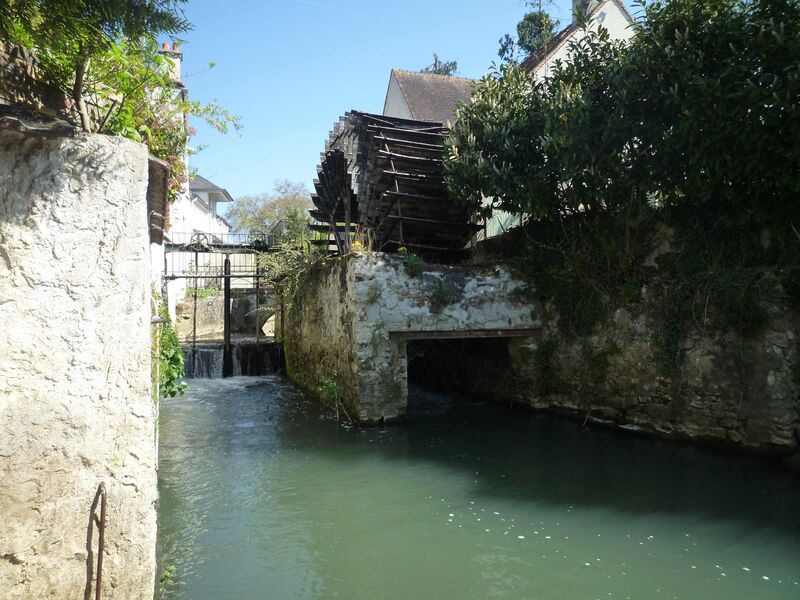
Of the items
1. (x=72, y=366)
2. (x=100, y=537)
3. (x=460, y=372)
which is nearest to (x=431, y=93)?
(x=460, y=372)

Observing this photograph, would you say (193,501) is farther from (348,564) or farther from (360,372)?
(360,372)

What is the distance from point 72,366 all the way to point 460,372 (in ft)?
31.1

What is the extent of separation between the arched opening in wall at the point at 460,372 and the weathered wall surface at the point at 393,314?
1.20 metres

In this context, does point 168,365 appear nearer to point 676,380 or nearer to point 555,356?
point 555,356

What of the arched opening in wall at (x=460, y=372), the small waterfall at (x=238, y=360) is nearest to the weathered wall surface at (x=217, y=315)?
the small waterfall at (x=238, y=360)

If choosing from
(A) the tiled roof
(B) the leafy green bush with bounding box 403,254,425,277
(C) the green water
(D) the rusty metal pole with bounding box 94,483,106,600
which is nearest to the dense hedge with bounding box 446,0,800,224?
(B) the leafy green bush with bounding box 403,254,425,277

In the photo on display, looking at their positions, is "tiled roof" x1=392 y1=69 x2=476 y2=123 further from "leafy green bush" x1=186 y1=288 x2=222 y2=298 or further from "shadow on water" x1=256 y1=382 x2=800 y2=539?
"leafy green bush" x1=186 y1=288 x2=222 y2=298

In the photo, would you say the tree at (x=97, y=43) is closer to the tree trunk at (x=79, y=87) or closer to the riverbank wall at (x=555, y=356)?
the tree trunk at (x=79, y=87)

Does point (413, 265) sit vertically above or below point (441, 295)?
above

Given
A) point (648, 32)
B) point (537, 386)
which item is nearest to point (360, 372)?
point (537, 386)

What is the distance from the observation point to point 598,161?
23.7 ft

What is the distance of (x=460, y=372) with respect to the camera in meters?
11.5

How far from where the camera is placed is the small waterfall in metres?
14.3

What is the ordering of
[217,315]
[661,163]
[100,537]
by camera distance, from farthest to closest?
[217,315]
[661,163]
[100,537]
